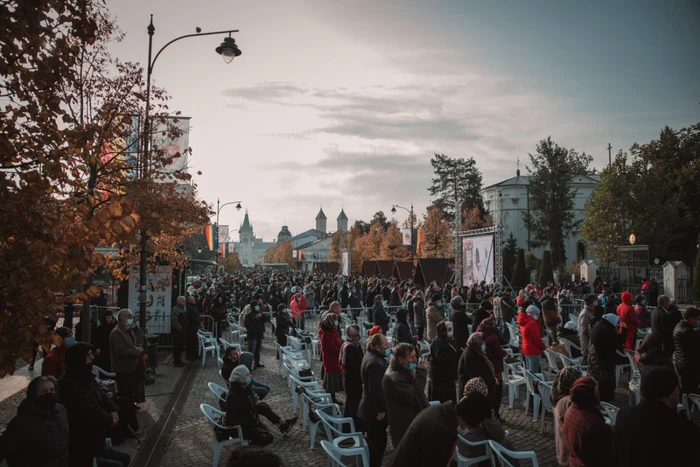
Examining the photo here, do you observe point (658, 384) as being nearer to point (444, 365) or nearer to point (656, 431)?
point (656, 431)

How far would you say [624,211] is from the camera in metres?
43.6

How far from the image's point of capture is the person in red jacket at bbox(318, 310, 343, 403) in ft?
28.7

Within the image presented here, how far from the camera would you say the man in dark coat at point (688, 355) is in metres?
7.81

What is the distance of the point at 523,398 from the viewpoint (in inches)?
396

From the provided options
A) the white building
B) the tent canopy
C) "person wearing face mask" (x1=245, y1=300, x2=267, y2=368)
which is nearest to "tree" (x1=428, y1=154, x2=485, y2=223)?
the white building

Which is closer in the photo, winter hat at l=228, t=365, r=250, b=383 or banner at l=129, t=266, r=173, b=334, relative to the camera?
winter hat at l=228, t=365, r=250, b=383

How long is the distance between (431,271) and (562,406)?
27.3 meters

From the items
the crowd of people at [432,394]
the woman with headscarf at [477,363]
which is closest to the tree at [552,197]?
→ the crowd of people at [432,394]

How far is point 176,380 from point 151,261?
314 centimetres

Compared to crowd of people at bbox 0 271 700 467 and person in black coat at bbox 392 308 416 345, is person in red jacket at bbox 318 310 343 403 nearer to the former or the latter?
crowd of people at bbox 0 271 700 467

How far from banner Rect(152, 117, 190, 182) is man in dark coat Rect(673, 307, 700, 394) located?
33.0 ft

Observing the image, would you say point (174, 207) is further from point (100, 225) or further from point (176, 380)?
point (100, 225)

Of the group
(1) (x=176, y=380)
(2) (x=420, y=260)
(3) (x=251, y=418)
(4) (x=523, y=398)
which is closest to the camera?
(3) (x=251, y=418)

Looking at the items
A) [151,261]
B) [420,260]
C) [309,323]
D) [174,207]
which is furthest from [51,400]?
[420,260]
